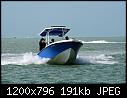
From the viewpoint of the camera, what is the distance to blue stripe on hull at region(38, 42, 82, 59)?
91.0 ft

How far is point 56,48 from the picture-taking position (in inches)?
1101

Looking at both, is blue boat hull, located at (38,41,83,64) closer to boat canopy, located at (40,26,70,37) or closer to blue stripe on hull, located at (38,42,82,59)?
blue stripe on hull, located at (38,42,82,59)

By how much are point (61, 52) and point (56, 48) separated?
0.47 m

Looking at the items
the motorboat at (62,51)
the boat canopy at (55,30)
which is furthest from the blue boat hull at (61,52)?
the boat canopy at (55,30)

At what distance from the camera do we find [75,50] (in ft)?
92.9

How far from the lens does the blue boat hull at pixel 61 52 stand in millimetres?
27781

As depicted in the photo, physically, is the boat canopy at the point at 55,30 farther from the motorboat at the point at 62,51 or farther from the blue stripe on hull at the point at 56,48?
the blue stripe on hull at the point at 56,48

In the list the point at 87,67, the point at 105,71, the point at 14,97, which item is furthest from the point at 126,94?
the point at 87,67

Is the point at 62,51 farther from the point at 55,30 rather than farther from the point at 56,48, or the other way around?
the point at 55,30

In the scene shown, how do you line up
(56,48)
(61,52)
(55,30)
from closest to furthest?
(56,48), (61,52), (55,30)

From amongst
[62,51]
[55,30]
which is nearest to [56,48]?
[62,51]

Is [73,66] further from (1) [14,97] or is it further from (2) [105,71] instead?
(1) [14,97]

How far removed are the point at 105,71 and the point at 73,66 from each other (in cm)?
299

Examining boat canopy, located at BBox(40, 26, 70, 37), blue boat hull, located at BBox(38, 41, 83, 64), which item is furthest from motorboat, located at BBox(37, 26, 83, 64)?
boat canopy, located at BBox(40, 26, 70, 37)
